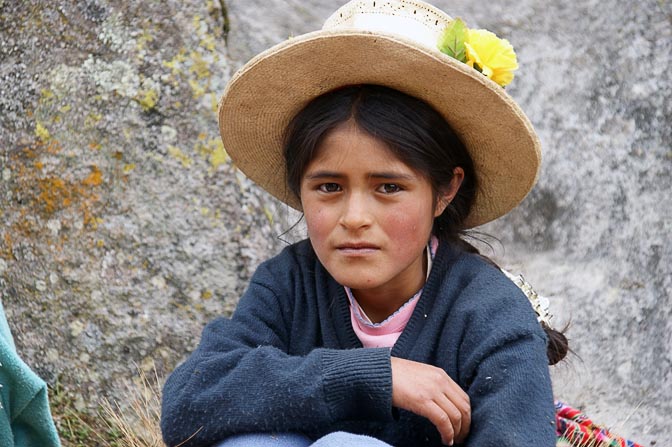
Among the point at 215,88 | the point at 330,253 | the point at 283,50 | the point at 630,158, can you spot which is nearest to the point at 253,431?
the point at 330,253

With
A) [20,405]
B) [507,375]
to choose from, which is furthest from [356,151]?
[20,405]

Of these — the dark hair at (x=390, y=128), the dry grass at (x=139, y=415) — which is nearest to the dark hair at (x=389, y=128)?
the dark hair at (x=390, y=128)

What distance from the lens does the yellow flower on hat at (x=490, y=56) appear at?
2.00 m

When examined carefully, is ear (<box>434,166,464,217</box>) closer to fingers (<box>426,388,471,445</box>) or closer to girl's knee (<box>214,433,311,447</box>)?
fingers (<box>426,388,471,445</box>)

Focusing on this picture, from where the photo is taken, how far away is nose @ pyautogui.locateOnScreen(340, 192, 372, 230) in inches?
77.9

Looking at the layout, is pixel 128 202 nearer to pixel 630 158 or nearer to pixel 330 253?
pixel 330 253

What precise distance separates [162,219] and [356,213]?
1.08 metres

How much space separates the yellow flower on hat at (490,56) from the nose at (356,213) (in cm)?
39

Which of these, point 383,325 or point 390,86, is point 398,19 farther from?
point 383,325

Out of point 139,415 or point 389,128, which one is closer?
point 389,128

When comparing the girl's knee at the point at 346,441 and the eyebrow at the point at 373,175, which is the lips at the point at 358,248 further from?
the girl's knee at the point at 346,441

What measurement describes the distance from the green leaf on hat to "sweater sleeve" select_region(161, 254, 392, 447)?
0.67m

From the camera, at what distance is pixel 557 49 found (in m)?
3.38

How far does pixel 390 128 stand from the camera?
2.00 m
